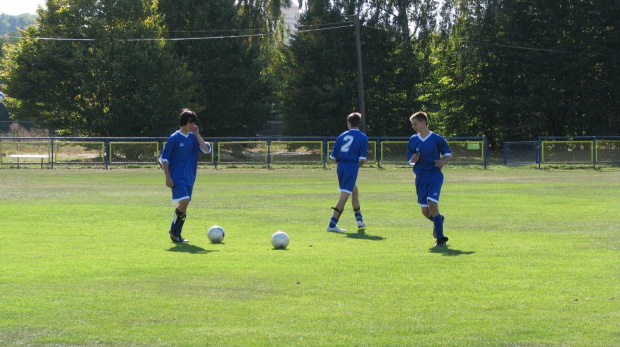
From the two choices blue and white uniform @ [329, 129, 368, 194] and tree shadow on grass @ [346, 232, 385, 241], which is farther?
blue and white uniform @ [329, 129, 368, 194]

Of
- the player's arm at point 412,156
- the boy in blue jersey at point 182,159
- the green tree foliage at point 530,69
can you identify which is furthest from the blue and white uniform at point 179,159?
the green tree foliage at point 530,69

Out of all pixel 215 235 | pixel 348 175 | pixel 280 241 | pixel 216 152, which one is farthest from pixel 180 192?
pixel 216 152

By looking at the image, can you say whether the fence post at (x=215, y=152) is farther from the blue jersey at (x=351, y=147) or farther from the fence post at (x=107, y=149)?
the blue jersey at (x=351, y=147)

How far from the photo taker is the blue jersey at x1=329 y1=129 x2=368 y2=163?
13875 millimetres

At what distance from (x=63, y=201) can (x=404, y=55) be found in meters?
39.2

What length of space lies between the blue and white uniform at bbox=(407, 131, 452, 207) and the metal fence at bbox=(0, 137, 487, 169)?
29.5 m

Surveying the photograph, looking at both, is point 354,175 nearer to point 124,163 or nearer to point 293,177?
point 293,177

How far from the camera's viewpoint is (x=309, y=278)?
8562 mm

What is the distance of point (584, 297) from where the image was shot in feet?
24.5

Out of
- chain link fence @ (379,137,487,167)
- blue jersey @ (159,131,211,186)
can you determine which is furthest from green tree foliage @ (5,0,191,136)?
blue jersey @ (159,131,211,186)

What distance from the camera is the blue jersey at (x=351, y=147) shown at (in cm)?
1388

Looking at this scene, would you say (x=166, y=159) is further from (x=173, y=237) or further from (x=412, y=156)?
(x=412, y=156)

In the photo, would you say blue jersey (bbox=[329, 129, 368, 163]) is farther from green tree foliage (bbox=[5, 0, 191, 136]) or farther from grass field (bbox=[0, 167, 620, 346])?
green tree foliage (bbox=[5, 0, 191, 136])

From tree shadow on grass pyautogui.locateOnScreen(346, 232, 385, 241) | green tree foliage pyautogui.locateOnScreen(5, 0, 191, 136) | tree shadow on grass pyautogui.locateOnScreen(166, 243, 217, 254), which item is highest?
green tree foliage pyautogui.locateOnScreen(5, 0, 191, 136)
